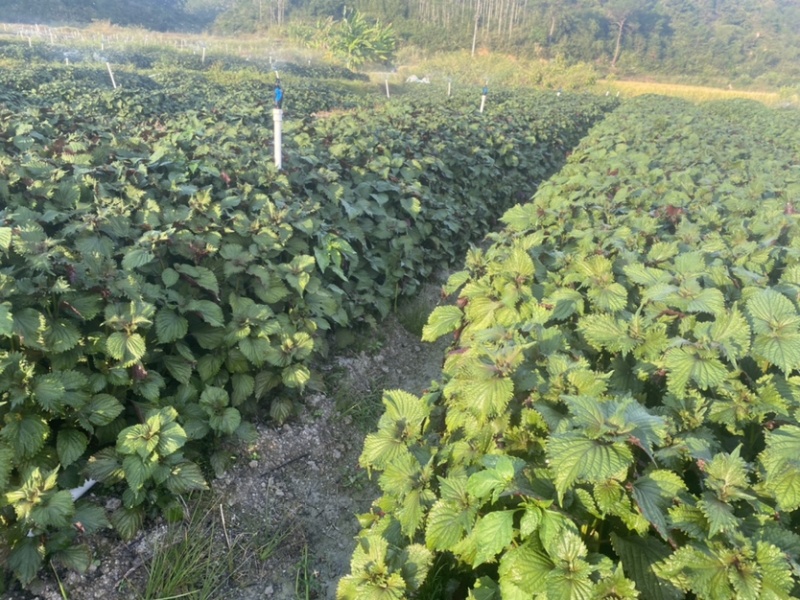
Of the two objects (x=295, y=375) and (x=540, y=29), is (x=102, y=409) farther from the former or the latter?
(x=540, y=29)

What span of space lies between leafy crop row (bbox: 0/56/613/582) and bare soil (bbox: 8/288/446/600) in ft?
0.43

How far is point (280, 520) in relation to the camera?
271cm

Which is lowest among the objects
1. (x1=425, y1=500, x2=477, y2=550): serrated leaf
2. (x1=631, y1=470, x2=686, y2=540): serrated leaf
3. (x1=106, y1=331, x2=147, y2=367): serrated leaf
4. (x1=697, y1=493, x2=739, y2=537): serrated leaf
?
(x1=425, y1=500, x2=477, y2=550): serrated leaf

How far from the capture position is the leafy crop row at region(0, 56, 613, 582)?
215 cm

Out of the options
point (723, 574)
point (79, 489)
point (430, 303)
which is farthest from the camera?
point (430, 303)

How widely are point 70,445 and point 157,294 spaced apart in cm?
82

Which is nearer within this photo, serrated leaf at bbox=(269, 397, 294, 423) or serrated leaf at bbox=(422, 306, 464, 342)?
serrated leaf at bbox=(422, 306, 464, 342)

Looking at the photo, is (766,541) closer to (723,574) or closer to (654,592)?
(723,574)

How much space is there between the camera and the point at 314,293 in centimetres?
342

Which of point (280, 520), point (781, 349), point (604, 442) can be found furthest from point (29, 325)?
point (781, 349)

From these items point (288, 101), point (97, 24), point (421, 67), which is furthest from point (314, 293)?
point (97, 24)

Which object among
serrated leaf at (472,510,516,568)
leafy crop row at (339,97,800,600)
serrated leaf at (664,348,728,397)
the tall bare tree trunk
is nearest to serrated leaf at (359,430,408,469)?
leafy crop row at (339,97,800,600)

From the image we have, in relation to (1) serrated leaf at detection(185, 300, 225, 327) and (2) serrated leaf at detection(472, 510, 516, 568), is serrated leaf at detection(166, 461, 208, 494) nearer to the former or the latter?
(1) serrated leaf at detection(185, 300, 225, 327)

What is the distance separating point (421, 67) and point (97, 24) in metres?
32.5
